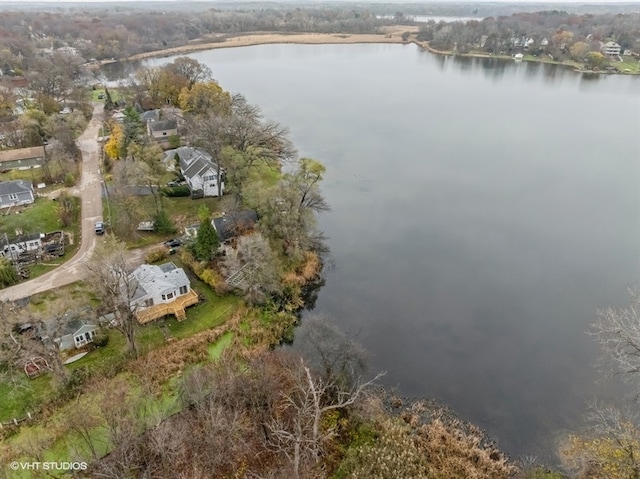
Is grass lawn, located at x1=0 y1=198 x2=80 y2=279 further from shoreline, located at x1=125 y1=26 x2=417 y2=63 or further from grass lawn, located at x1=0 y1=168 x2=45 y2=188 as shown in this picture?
shoreline, located at x1=125 y1=26 x2=417 y2=63

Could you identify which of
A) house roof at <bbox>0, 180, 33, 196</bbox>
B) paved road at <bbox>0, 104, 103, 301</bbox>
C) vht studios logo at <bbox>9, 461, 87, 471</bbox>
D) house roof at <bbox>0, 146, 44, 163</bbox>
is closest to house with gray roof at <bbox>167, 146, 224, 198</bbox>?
paved road at <bbox>0, 104, 103, 301</bbox>

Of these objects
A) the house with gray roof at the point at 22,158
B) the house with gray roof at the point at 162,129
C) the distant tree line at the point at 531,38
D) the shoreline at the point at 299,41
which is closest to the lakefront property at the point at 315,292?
the house with gray roof at the point at 162,129

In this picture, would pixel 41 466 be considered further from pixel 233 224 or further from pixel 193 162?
pixel 193 162

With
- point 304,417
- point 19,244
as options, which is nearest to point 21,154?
point 19,244

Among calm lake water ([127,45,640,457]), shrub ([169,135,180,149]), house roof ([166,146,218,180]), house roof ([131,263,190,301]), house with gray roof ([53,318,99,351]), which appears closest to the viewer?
house with gray roof ([53,318,99,351])

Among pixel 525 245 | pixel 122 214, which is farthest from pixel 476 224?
pixel 122 214

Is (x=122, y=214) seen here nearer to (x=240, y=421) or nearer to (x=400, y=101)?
(x=240, y=421)
